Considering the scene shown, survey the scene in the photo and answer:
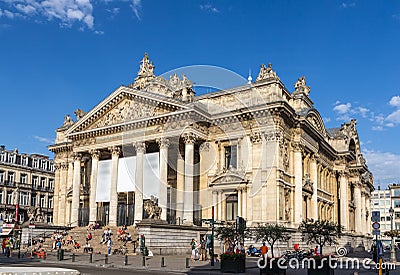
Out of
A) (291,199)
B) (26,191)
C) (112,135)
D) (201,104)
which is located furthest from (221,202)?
(26,191)

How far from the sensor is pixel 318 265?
20.5 metres

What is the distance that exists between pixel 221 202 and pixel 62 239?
15486 millimetres

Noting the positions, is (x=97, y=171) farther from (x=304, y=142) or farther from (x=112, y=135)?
(x=304, y=142)

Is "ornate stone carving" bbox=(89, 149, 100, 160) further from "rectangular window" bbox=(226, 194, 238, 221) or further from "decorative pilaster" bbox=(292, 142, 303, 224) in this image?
"decorative pilaster" bbox=(292, 142, 303, 224)

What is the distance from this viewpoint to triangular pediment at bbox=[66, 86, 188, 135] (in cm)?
→ 4444

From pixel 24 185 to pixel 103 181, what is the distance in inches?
1405

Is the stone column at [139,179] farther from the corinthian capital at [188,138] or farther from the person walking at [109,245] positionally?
the person walking at [109,245]

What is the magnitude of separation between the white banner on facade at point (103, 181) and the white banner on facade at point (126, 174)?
196 cm

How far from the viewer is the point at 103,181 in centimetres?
4925

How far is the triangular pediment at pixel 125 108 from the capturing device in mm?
44438

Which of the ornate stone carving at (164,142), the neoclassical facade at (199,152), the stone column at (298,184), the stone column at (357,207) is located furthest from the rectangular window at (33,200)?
the stone column at (357,207)

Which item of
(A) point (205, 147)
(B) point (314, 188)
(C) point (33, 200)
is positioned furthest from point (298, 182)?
(C) point (33, 200)

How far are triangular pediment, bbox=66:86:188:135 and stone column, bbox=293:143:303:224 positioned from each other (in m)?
12.5

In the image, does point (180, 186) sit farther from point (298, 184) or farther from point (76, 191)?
point (76, 191)
